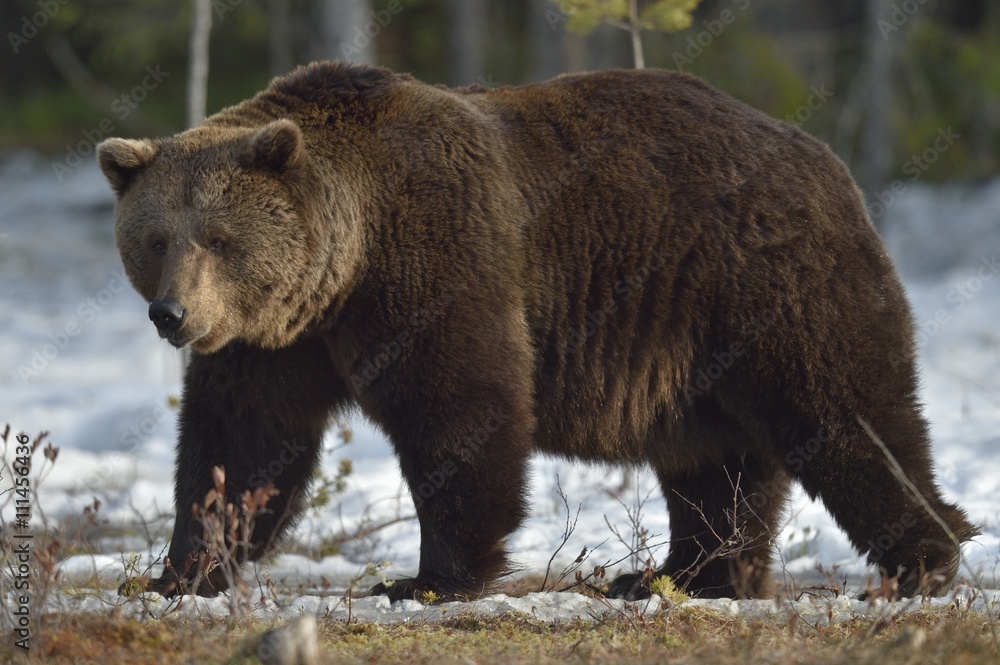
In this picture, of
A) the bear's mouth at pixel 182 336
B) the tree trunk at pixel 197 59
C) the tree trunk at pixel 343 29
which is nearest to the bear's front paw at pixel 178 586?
the bear's mouth at pixel 182 336

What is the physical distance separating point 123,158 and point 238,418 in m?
1.26

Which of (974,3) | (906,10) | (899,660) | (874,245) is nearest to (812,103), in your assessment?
(906,10)

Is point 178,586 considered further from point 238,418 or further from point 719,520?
point 719,520

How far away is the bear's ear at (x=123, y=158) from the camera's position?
5.02 meters

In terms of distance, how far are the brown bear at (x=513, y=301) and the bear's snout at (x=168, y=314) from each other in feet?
0.33

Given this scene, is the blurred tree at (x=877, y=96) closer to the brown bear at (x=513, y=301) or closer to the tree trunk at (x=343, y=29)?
the tree trunk at (x=343, y=29)

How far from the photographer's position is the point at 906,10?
16.8 meters

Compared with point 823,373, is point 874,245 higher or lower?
higher

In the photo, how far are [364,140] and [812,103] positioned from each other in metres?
12.1

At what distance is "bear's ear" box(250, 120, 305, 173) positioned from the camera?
4.87 metres

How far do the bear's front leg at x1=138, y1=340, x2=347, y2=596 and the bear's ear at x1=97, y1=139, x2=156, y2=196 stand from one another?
880 millimetres

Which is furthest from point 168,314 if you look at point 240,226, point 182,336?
point 240,226

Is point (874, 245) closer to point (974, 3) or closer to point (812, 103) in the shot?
point (812, 103)

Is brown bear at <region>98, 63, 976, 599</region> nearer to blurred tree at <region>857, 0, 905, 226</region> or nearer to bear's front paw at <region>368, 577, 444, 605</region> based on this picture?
bear's front paw at <region>368, 577, 444, 605</region>
